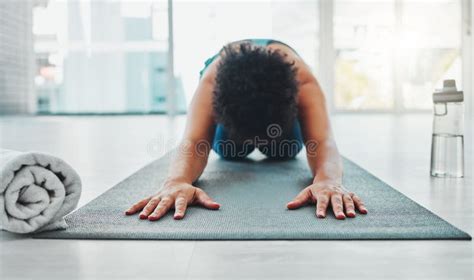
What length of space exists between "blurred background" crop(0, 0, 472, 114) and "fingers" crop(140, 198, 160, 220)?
17.0 ft

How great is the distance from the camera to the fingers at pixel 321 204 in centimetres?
116

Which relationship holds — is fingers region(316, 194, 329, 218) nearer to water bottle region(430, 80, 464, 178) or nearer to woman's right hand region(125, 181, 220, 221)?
woman's right hand region(125, 181, 220, 221)

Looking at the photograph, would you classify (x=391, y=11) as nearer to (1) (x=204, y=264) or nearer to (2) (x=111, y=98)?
(2) (x=111, y=98)

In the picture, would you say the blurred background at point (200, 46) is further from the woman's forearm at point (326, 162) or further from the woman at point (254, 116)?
the woman's forearm at point (326, 162)

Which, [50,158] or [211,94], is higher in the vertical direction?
[211,94]

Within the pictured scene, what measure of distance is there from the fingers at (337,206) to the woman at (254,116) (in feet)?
0.06

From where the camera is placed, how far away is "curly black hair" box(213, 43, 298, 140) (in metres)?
1.49

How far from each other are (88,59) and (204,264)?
6241mm

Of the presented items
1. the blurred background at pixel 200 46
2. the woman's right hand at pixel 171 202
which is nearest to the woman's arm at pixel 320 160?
the woman's right hand at pixel 171 202

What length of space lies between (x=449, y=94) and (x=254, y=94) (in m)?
0.68

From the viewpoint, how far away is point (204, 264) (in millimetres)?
855

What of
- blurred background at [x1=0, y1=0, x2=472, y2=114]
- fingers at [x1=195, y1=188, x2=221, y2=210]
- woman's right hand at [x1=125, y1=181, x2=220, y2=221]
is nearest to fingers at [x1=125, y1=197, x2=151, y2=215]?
woman's right hand at [x1=125, y1=181, x2=220, y2=221]

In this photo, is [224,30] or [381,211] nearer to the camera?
[381,211]

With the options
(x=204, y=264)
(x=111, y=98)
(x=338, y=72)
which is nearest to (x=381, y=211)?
(x=204, y=264)
